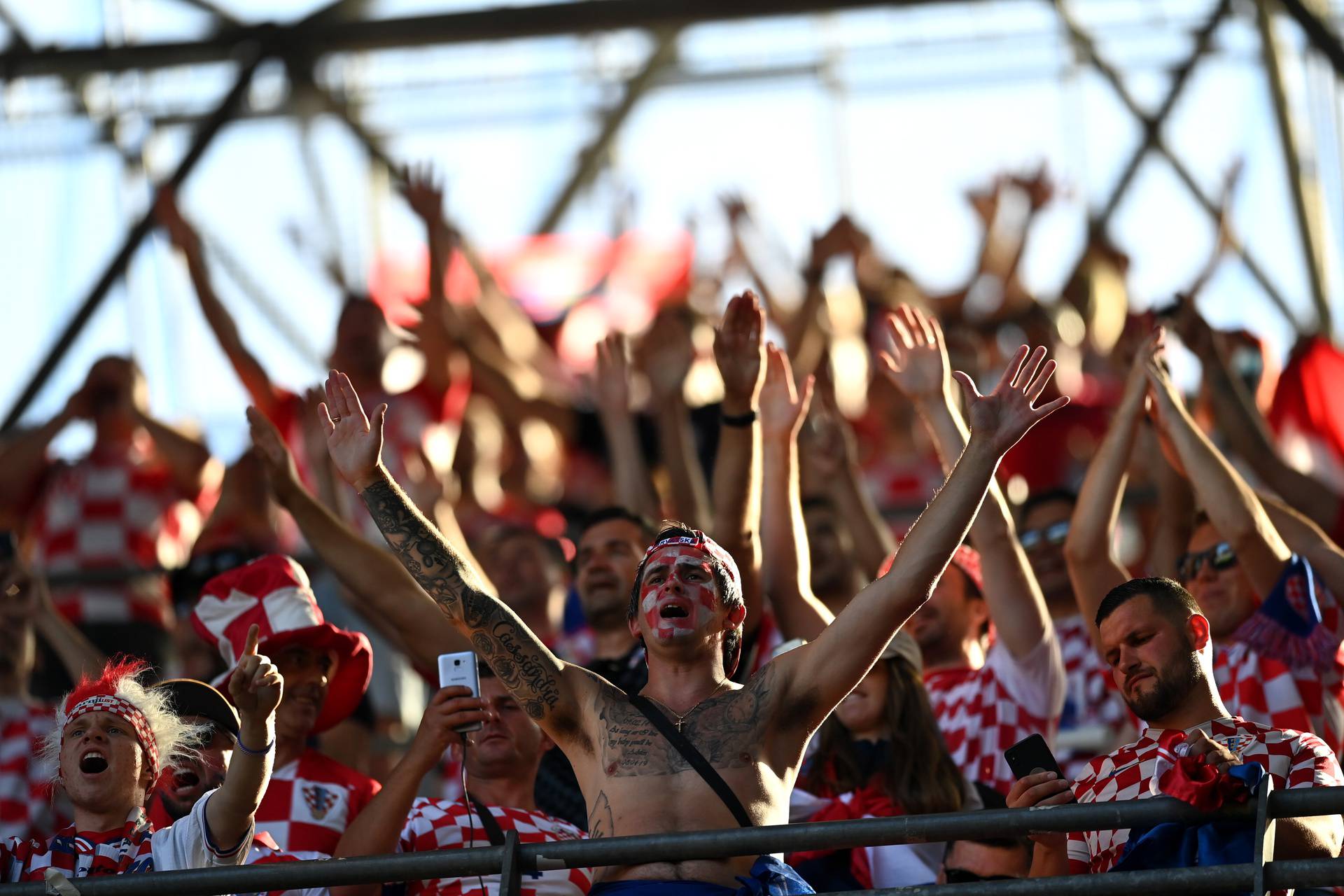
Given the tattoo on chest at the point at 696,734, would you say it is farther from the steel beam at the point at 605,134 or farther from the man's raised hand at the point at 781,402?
the steel beam at the point at 605,134

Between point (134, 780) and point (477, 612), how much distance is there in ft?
2.80

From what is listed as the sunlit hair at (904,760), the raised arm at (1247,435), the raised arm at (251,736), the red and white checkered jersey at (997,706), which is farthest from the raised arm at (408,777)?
the raised arm at (1247,435)

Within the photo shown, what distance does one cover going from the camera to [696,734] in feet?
14.9

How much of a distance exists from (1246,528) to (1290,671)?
41cm

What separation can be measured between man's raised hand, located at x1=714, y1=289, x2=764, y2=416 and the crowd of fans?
1cm

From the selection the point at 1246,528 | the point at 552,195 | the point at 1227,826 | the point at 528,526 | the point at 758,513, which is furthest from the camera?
the point at 552,195

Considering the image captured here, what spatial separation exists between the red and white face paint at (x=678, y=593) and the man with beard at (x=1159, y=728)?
900 mm

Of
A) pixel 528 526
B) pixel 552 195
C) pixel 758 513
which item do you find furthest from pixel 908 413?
pixel 552 195

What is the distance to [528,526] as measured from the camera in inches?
282

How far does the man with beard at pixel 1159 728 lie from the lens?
436 cm

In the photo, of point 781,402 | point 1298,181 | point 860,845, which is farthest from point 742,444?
point 1298,181

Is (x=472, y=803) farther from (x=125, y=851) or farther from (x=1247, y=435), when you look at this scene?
(x=1247, y=435)

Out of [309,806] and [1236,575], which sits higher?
[1236,575]

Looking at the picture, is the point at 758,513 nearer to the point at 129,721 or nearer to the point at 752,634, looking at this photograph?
the point at 752,634
